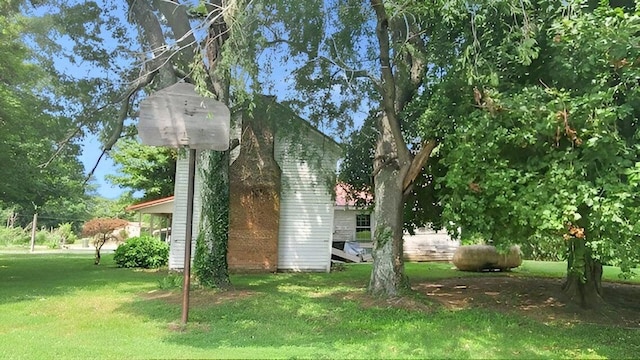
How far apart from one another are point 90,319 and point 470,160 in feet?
23.6

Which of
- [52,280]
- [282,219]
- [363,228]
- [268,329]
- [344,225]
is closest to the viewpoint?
[268,329]

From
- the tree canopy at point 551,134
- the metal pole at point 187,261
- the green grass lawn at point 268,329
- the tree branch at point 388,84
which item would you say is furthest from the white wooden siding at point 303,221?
the tree canopy at point 551,134

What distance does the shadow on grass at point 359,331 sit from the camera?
691 cm

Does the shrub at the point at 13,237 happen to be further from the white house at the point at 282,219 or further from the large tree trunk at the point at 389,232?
the large tree trunk at the point at 389,232

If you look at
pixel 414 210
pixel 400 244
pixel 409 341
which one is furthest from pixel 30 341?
pixel 414 210

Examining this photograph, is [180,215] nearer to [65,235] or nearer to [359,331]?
[359,331]

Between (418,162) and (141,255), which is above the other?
(418,162)

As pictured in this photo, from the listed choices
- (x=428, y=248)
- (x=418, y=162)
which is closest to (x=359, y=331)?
(x=418, y=162)

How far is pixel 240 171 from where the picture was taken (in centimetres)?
1767

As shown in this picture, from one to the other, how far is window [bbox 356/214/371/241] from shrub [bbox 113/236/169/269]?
1035cm

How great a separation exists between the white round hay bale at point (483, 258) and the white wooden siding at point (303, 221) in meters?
5.02

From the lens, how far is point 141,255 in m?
19.8

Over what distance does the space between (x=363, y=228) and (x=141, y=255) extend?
11.6 m

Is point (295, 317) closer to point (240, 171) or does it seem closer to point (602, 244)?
point (602, 244)
